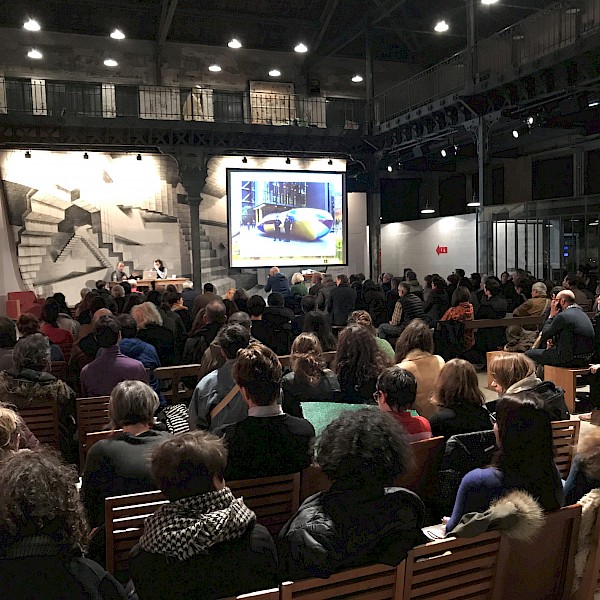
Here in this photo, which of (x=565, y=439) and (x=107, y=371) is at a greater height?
(x=107, y=371)

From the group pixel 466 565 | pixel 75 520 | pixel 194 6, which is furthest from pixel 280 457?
pixel 194 6

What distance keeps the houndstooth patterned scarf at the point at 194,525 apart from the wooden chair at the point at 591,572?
1.24 meters

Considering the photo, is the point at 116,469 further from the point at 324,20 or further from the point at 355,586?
the point at 324,20

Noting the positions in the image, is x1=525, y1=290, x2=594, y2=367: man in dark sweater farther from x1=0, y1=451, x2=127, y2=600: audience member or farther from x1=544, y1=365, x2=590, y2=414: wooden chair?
x1=0, y1=451, x2=127, y2=600: audience member

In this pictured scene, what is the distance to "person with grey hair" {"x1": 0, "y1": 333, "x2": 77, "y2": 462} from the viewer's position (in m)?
3.89

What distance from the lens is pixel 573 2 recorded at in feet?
36.8

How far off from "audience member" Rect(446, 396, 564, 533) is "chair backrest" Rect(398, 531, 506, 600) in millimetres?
344

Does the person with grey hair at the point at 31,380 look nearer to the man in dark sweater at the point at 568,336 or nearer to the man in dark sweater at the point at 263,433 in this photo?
the man in dark sweater at the point at 263,433

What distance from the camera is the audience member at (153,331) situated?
231 inches

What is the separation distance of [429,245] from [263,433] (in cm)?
1828

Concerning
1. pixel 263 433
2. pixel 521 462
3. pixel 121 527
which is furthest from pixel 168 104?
pixel 521 462

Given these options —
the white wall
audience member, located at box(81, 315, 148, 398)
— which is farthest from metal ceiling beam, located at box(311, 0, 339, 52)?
audience member, located at box(81, 315, 148, 398)

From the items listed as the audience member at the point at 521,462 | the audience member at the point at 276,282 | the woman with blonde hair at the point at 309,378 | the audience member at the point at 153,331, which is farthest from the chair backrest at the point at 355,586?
the audience member at the point at 276,282

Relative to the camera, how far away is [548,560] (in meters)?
2.10
